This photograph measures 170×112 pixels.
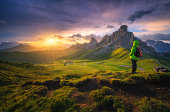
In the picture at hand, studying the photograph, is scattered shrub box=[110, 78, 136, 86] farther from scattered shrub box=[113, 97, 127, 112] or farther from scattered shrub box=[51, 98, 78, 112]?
scattered shrub box=[51, 98, 78, 112]

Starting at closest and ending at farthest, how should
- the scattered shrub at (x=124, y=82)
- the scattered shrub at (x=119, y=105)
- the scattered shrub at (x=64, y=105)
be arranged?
the scattered shrub at (x=119, y=105) → the scattered shrub at (x=64, y=105) → the scattered shrub at (x=124, y=82)

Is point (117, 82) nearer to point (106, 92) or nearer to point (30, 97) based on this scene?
point (106, 92)

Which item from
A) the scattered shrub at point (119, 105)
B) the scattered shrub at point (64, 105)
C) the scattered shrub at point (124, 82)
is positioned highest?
the scattered shrub at point (124, 82)

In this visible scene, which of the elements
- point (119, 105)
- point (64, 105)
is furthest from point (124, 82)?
point (64, 105)

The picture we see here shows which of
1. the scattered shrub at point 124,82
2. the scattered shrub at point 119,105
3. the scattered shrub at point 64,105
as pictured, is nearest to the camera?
the scattered shrub at point 119,105

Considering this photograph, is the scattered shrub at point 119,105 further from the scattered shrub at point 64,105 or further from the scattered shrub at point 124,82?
the scattered shrub at point 64,105

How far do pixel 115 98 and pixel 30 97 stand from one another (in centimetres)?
881

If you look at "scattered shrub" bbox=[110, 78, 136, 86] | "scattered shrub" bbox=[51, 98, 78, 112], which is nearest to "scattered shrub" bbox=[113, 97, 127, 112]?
"scattered shrub" bbox=[110, 78, 136, 86]

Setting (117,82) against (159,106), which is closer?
(159,106)

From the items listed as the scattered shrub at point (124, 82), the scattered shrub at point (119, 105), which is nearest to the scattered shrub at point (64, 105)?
the scattered shrub at point (119, 105)

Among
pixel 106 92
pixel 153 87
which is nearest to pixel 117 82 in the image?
pixel 106 92

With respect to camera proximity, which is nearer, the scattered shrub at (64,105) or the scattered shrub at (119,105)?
the scattered shrub at (119,105)

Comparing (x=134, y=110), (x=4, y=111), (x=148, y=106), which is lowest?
(x=4, y=111)

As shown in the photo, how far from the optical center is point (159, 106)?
5.18m
